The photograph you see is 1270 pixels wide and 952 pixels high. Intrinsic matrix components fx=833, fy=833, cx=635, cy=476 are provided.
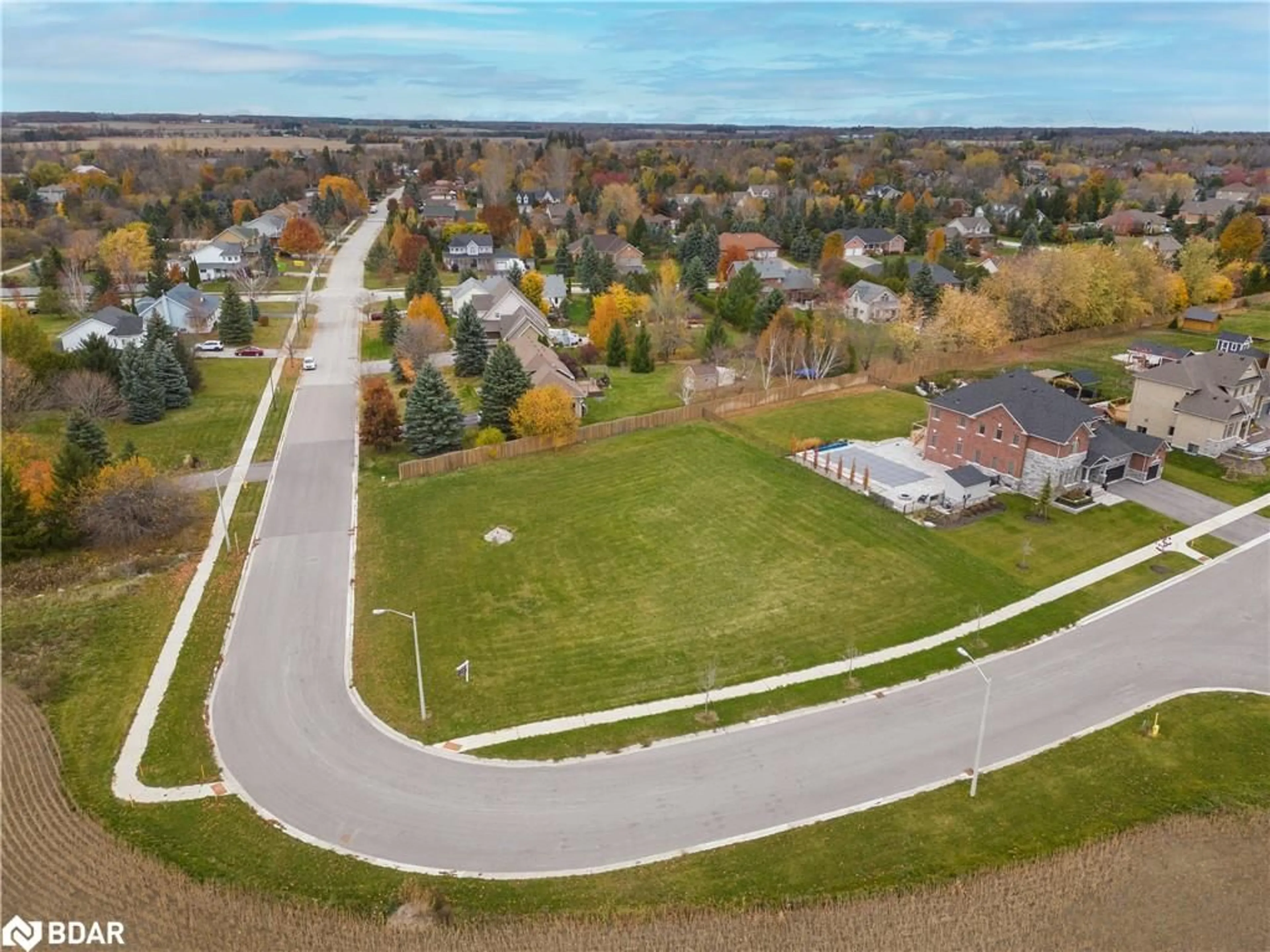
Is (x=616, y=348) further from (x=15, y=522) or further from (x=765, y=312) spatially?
(x=15, y=522)

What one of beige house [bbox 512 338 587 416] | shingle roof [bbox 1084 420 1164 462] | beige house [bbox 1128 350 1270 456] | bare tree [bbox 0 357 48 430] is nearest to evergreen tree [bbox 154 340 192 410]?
bare tree [bbox 0 357 48 430]

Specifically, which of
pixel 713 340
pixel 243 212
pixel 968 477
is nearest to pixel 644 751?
pixel 968 477

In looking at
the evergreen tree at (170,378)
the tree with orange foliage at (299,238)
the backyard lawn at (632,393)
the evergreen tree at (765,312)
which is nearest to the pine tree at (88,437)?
the evergreen tree at (170,378)

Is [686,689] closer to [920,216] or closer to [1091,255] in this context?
[1091,255]

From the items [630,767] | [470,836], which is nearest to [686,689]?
[630,767]

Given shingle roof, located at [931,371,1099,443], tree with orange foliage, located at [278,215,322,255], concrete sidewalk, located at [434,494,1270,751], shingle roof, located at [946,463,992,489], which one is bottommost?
concrete sidewalk, located at [434,494,1270,751]

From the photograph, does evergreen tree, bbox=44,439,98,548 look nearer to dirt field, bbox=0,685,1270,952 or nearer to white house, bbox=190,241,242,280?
dirt field, bbox=0,685,1270,952
